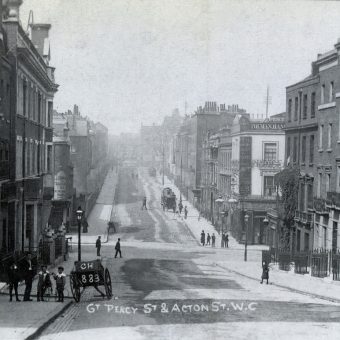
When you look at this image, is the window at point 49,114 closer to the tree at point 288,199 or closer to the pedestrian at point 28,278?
the tree at point 288,199

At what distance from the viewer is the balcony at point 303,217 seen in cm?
4272

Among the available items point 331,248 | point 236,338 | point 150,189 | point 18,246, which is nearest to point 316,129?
point 331,248

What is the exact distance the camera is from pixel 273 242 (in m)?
51.3

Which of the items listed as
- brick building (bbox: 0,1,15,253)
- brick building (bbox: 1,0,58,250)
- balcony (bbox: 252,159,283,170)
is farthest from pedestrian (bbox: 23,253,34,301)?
balcony (bbox: 252,159,283,170)

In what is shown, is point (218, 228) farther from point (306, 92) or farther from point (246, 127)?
point (306, 92)

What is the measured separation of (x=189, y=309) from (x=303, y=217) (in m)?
26.3

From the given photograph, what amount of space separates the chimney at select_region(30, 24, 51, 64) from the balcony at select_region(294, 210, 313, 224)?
21822 millimetres

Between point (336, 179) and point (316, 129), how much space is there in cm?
548

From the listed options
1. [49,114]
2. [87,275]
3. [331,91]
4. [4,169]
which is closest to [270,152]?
[331,91]

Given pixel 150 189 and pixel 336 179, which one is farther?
pixel 150 189

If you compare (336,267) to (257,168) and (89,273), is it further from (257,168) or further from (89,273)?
(257,168)

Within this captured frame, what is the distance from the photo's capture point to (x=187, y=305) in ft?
66.6

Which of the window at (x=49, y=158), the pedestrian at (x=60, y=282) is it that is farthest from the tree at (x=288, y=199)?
the pedestrian at (x=60, y=282)

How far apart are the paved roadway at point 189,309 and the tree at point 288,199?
31.2 feet
